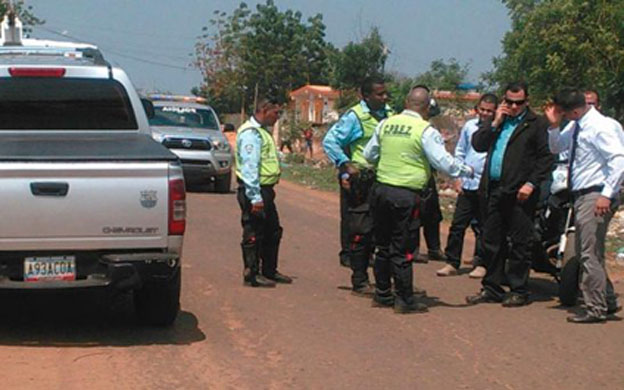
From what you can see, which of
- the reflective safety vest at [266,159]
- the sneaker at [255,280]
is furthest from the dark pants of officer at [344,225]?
the sneaker at [255,280]

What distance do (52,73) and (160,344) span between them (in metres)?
2.49

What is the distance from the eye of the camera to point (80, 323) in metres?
8.12

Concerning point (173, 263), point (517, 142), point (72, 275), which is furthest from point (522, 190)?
point (72, 275)

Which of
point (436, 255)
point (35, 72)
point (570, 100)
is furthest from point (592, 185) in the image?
point (35, 72)

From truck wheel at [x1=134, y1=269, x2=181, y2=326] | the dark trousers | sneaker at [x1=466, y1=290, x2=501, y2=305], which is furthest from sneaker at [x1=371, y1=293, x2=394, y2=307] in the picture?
the dark trousers

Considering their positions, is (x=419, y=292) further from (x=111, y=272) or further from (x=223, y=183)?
(x=223, y=183)

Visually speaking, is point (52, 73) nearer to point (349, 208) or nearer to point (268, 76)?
point (349, 208)

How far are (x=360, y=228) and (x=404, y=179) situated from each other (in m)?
1.03

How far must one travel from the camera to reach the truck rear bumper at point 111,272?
23.0 ft

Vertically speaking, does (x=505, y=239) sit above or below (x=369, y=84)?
below

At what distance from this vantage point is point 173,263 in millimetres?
7258

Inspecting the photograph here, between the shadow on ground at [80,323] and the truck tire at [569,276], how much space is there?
124 inches

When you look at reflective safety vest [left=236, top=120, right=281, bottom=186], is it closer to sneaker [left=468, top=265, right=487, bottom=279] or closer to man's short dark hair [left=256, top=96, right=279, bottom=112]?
man's short dark hair [left=256, top=96, right=279, bottom=112]

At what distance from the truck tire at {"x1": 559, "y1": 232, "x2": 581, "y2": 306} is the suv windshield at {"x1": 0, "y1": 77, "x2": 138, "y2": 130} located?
3777mm
